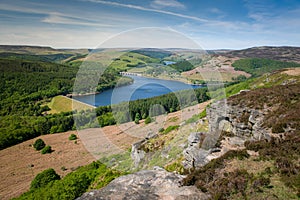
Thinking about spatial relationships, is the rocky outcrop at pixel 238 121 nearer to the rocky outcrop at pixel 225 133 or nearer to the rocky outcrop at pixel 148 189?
the rocky outcrop at pixel 225 133

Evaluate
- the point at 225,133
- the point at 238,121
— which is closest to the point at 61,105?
the point at 225,133

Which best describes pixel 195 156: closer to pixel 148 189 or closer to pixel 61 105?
pixel 148 189

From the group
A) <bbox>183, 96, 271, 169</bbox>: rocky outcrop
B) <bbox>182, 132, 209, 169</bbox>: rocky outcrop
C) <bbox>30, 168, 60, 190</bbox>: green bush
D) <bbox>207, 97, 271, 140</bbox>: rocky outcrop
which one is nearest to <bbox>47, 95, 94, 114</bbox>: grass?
<bbox>30, 168, 60, 190</bbox>: green bush

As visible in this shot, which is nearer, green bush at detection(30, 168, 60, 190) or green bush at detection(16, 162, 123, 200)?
green bush at detection(16, 162, 123, 200)

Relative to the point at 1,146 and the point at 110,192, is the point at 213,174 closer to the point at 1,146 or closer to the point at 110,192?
the point at 110,192

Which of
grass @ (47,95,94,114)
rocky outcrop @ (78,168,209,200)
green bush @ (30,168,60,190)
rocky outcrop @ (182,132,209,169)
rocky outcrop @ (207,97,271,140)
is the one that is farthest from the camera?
grass @ (47,95,94,114)

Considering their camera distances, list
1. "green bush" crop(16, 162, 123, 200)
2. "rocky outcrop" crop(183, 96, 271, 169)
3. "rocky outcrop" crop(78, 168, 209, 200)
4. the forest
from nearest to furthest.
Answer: "rocky outcrop" crop(78, 168, 209, 200) → "rocky outcrop" crop(183, 96, 271, 169) → "green bush" crop(16, 162, 123, 200) → the forest

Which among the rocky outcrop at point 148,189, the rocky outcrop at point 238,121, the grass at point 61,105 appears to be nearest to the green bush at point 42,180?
the rocky outcrop at point 238,121

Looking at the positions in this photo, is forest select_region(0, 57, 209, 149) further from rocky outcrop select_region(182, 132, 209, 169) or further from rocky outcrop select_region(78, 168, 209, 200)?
rocky outcrop select_region(78, 168, 209, 200)

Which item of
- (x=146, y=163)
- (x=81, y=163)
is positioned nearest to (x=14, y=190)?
(x=81, y=163)
